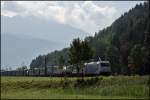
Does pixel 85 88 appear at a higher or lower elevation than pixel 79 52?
lower

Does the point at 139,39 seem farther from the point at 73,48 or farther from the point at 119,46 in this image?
Result: the point at 73,48

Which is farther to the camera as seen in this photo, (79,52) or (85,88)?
(79,52)

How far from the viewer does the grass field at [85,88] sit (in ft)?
138

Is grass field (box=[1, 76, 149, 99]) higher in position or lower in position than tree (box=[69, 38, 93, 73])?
lower

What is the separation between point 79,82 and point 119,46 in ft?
430

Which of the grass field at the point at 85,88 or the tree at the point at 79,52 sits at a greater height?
the tree at the point at 79,52

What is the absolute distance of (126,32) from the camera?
197 m

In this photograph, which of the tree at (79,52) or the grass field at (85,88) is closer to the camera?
the grass field at (85,88)

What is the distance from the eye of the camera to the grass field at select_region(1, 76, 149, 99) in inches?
1654

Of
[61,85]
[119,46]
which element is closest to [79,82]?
[61,85]

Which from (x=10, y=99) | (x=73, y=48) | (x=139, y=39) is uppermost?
(x=139, y=39)

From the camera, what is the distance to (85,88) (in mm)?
49281

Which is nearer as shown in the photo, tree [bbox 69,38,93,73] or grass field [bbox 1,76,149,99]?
grass field [bbox 1,76,149,99]

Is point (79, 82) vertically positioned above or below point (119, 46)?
below
